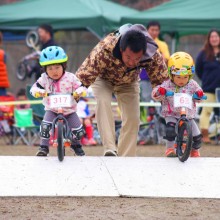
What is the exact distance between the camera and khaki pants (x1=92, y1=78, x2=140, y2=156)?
9.48 metres

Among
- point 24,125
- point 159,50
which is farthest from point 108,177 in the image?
point 24,125

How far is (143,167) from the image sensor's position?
823cm

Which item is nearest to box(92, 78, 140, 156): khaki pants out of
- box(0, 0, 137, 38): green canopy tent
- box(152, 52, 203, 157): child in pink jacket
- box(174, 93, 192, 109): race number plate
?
box(152, 52, 203, 157): child in pink jacket

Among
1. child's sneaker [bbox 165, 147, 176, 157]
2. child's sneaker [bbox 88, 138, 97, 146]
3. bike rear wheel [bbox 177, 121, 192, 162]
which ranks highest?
bike rear wheel [bbox 177, 121, 192, 162]

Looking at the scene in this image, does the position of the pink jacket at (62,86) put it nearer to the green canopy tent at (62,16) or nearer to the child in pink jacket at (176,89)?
the child in pink jacket at (176,89)

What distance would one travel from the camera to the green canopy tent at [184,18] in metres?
16.4

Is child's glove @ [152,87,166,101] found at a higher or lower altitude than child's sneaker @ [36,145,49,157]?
higher

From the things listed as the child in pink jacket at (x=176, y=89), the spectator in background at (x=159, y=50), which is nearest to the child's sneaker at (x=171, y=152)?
the child in pink jacket at (x=176, y=89)

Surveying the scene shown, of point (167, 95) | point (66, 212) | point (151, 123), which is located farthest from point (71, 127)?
point (151, 123)

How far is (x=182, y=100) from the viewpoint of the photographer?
29.2 ft

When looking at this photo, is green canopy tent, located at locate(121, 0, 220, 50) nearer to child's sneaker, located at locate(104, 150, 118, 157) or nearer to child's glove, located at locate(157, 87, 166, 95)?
child's sneaker, located at locate(104, 150, 118, 157)

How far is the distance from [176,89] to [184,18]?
7.47m

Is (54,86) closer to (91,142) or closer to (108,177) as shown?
(108,177)

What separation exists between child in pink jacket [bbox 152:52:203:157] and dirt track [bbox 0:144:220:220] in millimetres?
1741
